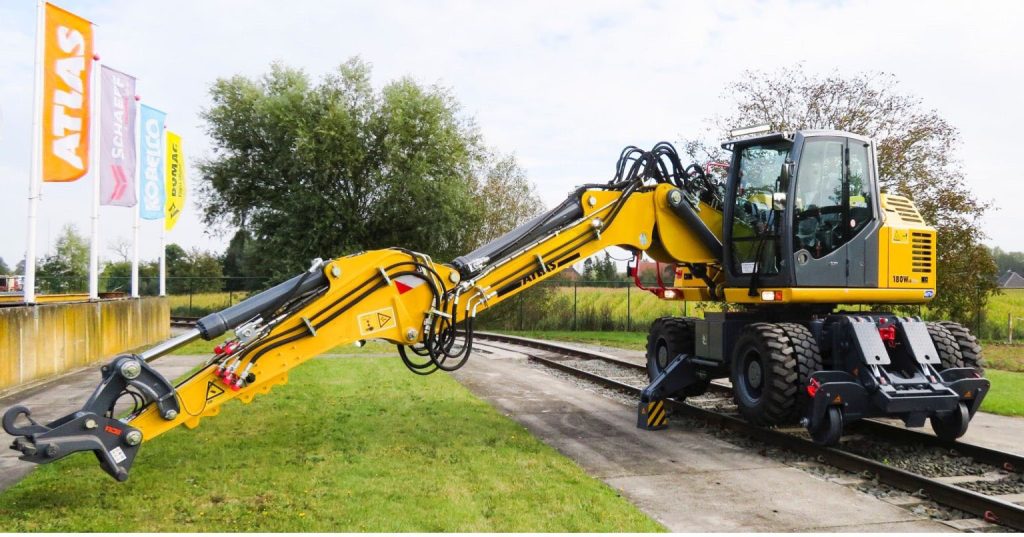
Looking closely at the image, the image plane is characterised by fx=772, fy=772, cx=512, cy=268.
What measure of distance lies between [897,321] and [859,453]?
58.3 inches

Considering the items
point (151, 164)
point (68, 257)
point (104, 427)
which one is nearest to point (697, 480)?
point (104, 427)

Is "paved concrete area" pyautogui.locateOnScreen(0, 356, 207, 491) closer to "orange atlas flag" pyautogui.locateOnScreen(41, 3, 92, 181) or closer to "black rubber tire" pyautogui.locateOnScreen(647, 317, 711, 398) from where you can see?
"orange atlas flag" pyautogui.locateOnScreen(41, 3, 92, 181)

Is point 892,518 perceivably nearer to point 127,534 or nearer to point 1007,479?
point 1007,479

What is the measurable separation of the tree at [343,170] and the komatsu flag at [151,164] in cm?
896

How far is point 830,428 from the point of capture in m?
7.69

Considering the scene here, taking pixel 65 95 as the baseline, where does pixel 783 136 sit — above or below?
below

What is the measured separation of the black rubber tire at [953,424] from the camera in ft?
26.3

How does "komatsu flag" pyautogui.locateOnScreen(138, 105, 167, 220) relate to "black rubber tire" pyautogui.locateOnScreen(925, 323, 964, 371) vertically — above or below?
above

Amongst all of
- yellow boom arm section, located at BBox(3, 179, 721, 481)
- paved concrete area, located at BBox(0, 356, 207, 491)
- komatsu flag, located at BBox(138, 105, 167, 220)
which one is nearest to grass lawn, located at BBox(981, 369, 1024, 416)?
yellow boom arm section, located at BBox(3, 179, 721, 481)

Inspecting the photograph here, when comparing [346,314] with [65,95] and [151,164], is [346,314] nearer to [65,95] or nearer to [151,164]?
[65,95]

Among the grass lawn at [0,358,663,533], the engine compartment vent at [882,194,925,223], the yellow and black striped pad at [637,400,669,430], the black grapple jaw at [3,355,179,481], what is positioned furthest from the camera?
the yellow and black striped pad at [637,400,669,430]

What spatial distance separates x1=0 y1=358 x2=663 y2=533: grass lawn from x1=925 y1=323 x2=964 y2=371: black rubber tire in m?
4.35

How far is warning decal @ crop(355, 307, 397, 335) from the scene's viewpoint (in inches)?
287

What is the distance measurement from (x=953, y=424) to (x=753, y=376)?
2.06 m
